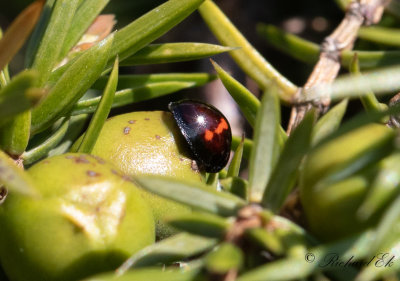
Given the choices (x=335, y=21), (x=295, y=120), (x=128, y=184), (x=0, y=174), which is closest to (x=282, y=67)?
(x=335, y=21)

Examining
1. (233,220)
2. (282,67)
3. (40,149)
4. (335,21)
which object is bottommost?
(282,67)

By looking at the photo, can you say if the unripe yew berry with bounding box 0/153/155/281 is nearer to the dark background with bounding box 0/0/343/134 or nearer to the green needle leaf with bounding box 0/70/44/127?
the green needle leaf with bounding box 0/70/44/127

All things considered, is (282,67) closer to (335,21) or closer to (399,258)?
(335,21)

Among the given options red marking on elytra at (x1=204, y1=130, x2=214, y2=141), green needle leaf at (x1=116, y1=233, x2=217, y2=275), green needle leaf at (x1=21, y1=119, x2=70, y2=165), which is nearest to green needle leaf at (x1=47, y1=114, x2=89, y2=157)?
green needle leaf at (x1=21, y1=119, x2=70, y2=165)

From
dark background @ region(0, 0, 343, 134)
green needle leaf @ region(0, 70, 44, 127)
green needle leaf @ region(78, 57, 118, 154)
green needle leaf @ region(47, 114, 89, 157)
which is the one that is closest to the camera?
green needle leaf @ region(0, 70, 44, 127)

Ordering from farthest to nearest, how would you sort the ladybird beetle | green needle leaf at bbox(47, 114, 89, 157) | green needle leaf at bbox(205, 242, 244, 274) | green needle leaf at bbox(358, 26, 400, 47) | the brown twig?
green needle leaf at bbox(358, 26, 400, 47), the brown twig, green needle leaf at bbox(47, 114, 89, 157), the ladybird beetle, green needle leaf at bbox(205, 242, 244, 274)

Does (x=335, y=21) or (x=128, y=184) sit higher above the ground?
(x=128, y=184)

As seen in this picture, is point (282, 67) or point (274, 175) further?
point (282, 67)
